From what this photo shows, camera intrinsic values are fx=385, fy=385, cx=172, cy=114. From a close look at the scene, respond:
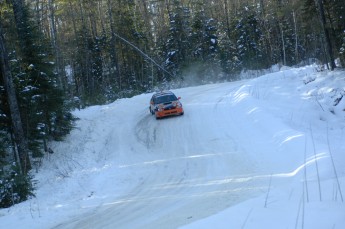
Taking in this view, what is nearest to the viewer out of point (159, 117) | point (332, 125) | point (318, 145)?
point (318, 145)

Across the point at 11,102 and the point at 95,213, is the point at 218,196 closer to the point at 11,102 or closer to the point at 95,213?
the point at 95,213

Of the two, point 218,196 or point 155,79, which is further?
point 155,79

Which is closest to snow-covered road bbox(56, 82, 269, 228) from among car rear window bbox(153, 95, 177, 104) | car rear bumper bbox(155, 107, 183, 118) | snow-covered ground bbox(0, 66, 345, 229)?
snow-covered ground bbox(0, 66, 345, 229)

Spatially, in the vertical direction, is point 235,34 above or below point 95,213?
above

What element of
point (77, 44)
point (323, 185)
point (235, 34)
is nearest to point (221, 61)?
point (235, 34)

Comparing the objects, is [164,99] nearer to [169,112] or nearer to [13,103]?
[169,112]

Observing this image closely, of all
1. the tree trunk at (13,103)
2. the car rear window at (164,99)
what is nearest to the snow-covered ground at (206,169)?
the car rear window at (164,99)

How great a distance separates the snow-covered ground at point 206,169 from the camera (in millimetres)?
6977

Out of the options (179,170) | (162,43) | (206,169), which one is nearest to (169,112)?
(179,170)

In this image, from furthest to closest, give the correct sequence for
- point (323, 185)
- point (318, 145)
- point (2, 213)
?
point (318, 145) < point (2, 213) < point (323, 185)

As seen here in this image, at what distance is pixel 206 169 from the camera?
12547 mm

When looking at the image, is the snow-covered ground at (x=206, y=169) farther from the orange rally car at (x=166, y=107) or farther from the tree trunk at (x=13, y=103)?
the tree trunk at (x=13, y=103)

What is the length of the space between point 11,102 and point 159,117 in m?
8.49

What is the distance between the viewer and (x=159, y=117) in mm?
22625
